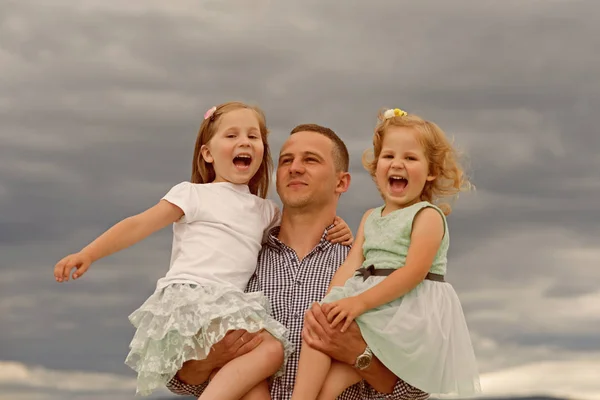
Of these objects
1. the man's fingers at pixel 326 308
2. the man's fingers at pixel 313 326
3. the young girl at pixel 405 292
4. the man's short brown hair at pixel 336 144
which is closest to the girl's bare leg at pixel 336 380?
the young girl at pixel 405 292

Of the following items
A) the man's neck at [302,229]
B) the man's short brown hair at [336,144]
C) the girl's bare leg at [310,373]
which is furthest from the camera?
the man's short brown hair at [336,144]

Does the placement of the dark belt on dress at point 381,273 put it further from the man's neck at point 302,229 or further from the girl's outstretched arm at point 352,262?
the man's neck at point 302,229

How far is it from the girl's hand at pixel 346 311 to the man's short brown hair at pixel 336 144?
5.02 feet

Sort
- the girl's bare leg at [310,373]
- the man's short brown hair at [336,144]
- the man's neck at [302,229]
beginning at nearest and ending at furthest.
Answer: the girl's bare leg at [310,373]
the man's neck at [302,229]
the man's short brown hair at [336,144]

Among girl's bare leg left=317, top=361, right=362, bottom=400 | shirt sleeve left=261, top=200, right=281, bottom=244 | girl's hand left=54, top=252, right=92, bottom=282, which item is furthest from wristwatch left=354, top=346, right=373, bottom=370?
girl's hand left=54, top=252, right=92, bottom=282

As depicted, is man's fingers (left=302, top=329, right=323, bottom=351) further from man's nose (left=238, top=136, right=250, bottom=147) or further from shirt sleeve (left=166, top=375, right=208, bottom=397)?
man's nose (left=238, top=136, right=250, bottom=147)

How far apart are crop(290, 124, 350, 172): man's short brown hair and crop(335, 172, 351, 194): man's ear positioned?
4 centimetres

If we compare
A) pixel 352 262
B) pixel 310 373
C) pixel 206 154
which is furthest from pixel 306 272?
pixel 206 154

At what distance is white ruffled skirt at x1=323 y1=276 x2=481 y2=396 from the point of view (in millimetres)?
6211

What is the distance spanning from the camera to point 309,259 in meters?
7.10

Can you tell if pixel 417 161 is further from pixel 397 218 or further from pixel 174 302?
pixel 174 302

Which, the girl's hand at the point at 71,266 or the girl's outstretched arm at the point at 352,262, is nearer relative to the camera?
the girl's hand at the point at 71,266

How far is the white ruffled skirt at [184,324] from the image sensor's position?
6297 mm

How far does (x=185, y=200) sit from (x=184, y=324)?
866 millimetres
